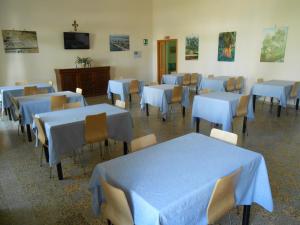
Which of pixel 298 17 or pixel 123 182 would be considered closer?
pixel 123 182

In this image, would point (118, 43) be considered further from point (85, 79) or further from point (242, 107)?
point (242, 107)

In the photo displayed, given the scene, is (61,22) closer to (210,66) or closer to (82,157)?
(210,66)

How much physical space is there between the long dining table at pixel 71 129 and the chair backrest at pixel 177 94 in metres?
2.13

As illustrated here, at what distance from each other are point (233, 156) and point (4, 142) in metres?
4.20

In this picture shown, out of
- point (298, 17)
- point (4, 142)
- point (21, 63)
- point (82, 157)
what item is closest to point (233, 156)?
point (82, 157)

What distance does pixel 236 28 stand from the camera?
7707 millimetres

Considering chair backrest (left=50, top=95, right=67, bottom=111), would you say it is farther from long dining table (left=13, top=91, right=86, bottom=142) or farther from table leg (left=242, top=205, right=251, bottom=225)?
table leg (left=242, top=205, right=251, bottom=225)

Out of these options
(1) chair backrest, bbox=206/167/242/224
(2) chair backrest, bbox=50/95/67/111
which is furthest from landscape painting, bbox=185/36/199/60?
(1) chair backrest, bbox=206/167/242/224

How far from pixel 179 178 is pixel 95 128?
1.85 meters

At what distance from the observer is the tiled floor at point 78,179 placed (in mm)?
2357

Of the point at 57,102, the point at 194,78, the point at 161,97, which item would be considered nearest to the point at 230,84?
the point at 194,78

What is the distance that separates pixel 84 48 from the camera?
8.80 meters

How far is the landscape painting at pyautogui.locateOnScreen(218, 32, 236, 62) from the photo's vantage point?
7.90 meters

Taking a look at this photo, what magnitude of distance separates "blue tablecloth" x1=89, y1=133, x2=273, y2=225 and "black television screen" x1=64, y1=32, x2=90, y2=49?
7.40 metres
